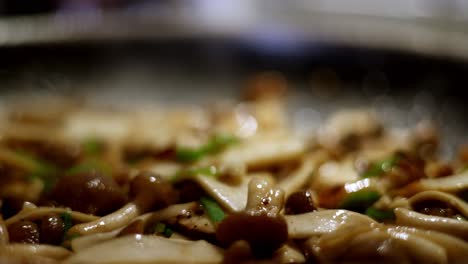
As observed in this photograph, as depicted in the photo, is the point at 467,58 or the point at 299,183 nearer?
the point at 299,183

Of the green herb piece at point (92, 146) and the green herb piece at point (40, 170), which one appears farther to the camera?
the green herb piece at point (92, 146)

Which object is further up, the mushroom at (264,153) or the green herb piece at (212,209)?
the mushroom at (264,153)

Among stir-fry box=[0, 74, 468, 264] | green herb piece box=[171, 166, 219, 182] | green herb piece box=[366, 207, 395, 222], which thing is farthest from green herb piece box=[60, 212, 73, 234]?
green herb piece box=[366, 207, 395, 222]

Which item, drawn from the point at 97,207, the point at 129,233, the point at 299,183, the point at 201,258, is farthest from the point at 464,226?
the point at 97,207

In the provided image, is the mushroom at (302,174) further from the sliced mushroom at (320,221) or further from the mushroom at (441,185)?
the mushroom at (441,185)

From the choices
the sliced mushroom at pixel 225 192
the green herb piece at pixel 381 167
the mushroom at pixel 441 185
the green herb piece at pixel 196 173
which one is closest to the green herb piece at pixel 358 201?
the mushroom at pixel 441 185

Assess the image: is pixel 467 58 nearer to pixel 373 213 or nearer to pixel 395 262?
pixel 373 213
